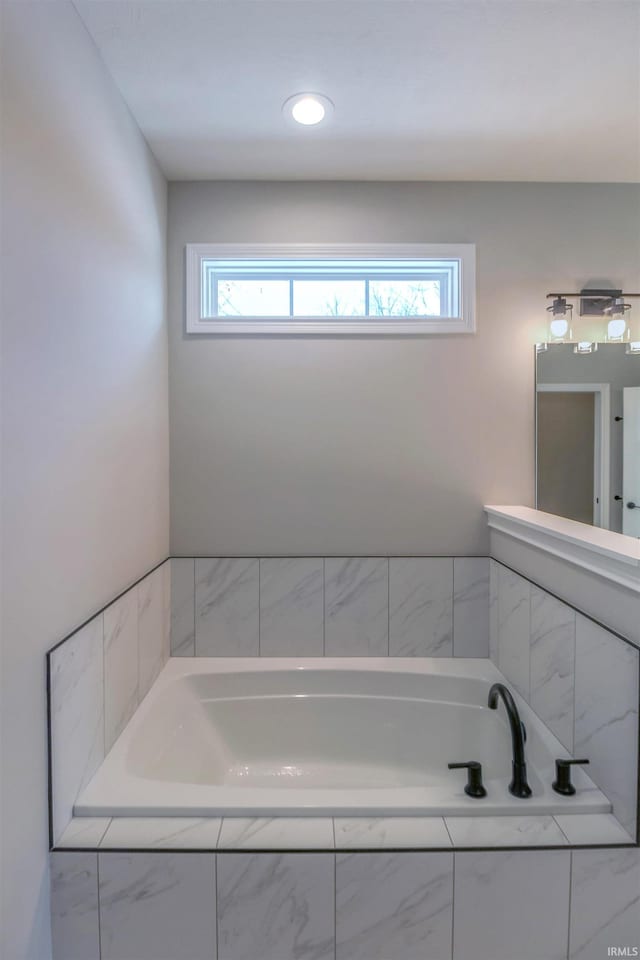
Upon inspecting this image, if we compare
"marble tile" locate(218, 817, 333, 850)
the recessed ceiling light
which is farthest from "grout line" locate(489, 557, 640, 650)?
the recessed ceiling light

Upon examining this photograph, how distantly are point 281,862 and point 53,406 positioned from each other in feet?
4.31

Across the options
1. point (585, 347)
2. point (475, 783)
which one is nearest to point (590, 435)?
point (585, 347)

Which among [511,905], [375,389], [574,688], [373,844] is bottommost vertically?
[511,905]

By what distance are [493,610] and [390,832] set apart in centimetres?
117

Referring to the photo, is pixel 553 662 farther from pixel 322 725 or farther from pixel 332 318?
pixel 332 318

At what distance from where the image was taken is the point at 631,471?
81.1 inches

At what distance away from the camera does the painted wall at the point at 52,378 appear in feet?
3.49

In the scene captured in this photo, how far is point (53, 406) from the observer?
1229mm

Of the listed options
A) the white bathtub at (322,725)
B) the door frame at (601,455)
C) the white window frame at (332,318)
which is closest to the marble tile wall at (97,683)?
the white bathtub at (322,725)

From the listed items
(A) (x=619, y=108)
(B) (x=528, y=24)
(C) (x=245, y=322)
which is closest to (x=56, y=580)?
(C) (x=245, y=322)

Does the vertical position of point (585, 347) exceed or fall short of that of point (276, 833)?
it exceeds it

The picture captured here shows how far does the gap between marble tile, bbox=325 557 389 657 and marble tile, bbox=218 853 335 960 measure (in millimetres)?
1053

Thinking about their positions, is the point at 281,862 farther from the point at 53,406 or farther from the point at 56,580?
the point at 53,406

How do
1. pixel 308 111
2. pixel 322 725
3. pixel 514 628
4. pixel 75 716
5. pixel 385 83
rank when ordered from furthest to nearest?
1. pixel 322 725
2. pixel 514 628
3. pixel 308 111
4. pixel 385 83
5. pixel 75 716
